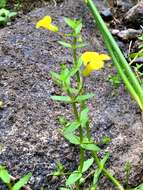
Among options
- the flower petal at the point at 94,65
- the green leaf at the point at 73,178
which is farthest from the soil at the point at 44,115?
the flower petal at the point at 94,65

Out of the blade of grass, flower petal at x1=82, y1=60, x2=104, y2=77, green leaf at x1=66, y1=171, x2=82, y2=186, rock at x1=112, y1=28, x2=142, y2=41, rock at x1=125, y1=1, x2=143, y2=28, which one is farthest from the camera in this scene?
rock at x1=125, y1=1, x2=143, y2=28

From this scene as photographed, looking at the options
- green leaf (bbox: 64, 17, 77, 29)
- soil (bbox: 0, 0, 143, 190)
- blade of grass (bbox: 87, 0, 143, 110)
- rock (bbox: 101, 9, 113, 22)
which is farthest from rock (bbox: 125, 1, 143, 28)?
green leaf (bbox: 64, 17, 77, 29)

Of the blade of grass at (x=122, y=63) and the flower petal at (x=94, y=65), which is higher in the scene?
the flower petal at (x=94, y=65)

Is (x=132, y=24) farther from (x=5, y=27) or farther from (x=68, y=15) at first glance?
(x=5, y=27)

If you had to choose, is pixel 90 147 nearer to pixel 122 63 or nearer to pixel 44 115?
pixel 122 63

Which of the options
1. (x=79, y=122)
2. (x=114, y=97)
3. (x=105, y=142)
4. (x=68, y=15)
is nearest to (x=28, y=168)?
(x=105, y=142)

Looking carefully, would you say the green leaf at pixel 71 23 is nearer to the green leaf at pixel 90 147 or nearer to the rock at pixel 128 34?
the green leaf at pixel 90 147

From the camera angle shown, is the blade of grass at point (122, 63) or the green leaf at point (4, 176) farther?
the blade of grass at point (122, 63)

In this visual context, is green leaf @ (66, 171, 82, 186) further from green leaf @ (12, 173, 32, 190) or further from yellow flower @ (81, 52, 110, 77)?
yellow flower @ (81, 52, 110, 77)
